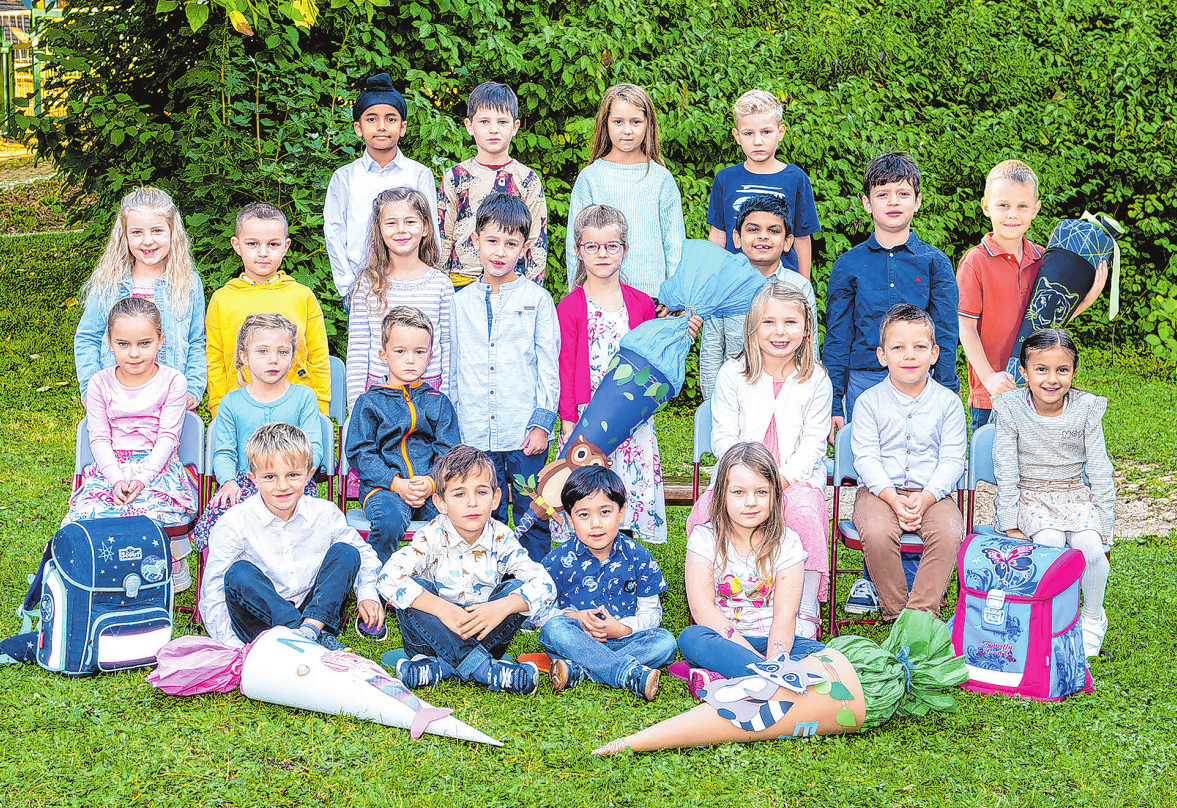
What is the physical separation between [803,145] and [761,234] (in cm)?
345

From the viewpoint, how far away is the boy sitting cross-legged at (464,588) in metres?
3.93

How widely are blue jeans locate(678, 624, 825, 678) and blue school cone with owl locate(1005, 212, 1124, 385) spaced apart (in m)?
1.85

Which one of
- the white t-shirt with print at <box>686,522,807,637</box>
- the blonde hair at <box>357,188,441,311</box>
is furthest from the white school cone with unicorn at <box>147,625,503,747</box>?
the blonde hair at <box>357,188,441,311</box>

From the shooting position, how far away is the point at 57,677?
394 cm

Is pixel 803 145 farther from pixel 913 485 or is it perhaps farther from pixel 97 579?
pixel 97 579

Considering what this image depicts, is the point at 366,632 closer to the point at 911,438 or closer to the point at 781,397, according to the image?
the point at 781,397

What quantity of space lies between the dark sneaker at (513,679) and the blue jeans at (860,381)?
6.21ft

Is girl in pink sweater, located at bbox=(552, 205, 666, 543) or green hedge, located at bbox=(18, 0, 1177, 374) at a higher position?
green hedge, located at bbox=(18, 0, 1177, 374)

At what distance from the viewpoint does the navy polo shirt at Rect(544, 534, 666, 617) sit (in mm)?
4188

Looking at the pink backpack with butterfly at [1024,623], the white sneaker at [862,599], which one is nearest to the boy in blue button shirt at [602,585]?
the white sneaker at [862,599]

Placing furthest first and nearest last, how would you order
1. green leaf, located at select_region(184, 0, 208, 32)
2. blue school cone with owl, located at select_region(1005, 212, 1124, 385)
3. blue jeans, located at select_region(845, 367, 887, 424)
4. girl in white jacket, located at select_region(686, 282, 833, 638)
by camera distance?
blue school cone with owl, located at select_region(1005, 212, 1124, 385) < blue jeans, located at select_region(845, 367, 887, 424) < green leaf, located at select_region(184, 0, 208, 32) < girl in white jacket, located at select_region(686, 282, 833, 638)

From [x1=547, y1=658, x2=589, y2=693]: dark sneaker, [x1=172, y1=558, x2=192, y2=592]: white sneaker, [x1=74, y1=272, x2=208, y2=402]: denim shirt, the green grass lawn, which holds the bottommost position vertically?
the green grass lawn

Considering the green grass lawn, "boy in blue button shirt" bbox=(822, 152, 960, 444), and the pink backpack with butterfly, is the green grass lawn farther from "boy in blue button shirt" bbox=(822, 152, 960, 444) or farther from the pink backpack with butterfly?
"boy in blue button shirt" bbox=(822, 152, 960, 444)

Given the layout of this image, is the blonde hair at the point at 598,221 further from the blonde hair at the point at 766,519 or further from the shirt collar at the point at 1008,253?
the shirt collar at the point at 1008,253
